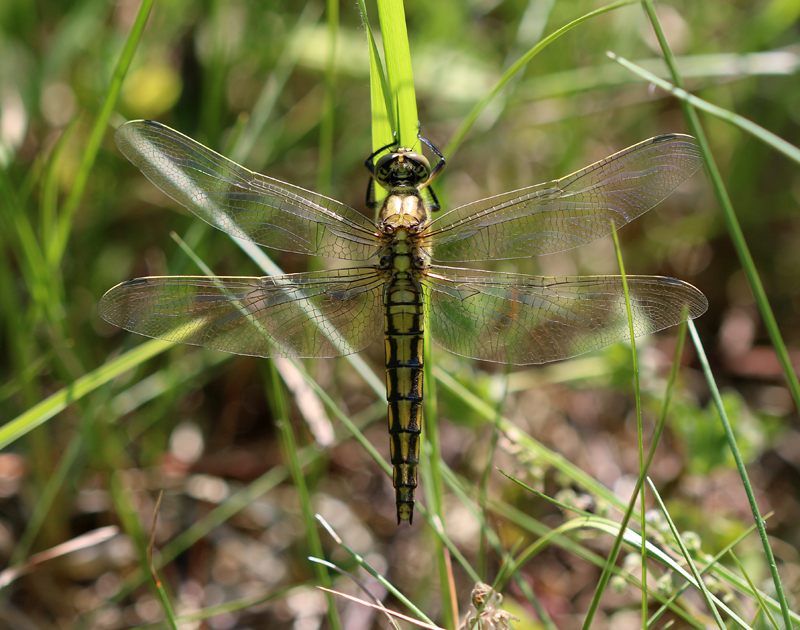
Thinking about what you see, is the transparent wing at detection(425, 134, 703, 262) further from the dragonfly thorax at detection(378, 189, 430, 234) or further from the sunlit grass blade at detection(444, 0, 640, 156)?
the sunlit grass blade at detection(444, 0, 640, 156)

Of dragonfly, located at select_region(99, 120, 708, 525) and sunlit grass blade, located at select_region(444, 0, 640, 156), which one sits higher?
sunlit grass blade, located at select_region(444, 0, 640, 156)

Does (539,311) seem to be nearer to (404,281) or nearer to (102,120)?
(404,281)

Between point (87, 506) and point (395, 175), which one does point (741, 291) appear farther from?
point (87, 506)

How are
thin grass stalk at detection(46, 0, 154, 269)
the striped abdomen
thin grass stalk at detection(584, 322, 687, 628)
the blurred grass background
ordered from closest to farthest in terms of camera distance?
thin grass stalk at detection(584, 322, 687, 628), thin grass stalk at detection(46, 0, 154, 269), the striped abdomen, the blurred grass background

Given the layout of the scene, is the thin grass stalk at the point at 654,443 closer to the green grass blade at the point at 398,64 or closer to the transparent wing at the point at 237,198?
the green grass blade at the point at 398,64

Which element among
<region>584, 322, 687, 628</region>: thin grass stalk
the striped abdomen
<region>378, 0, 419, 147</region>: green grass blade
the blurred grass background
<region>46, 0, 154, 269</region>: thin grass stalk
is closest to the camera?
<region>584, 322, 687, 628</region>: thin grass stalk

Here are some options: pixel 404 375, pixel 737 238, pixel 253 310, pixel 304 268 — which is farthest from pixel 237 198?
pixel 737 238

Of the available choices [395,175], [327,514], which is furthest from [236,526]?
[395,175]

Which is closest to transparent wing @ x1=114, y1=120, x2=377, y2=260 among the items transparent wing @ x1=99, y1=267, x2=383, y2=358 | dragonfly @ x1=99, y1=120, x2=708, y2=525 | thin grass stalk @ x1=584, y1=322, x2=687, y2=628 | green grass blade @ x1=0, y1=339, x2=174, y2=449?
dragonfly @ x1=99, y1=120, x2=708, y2=525
